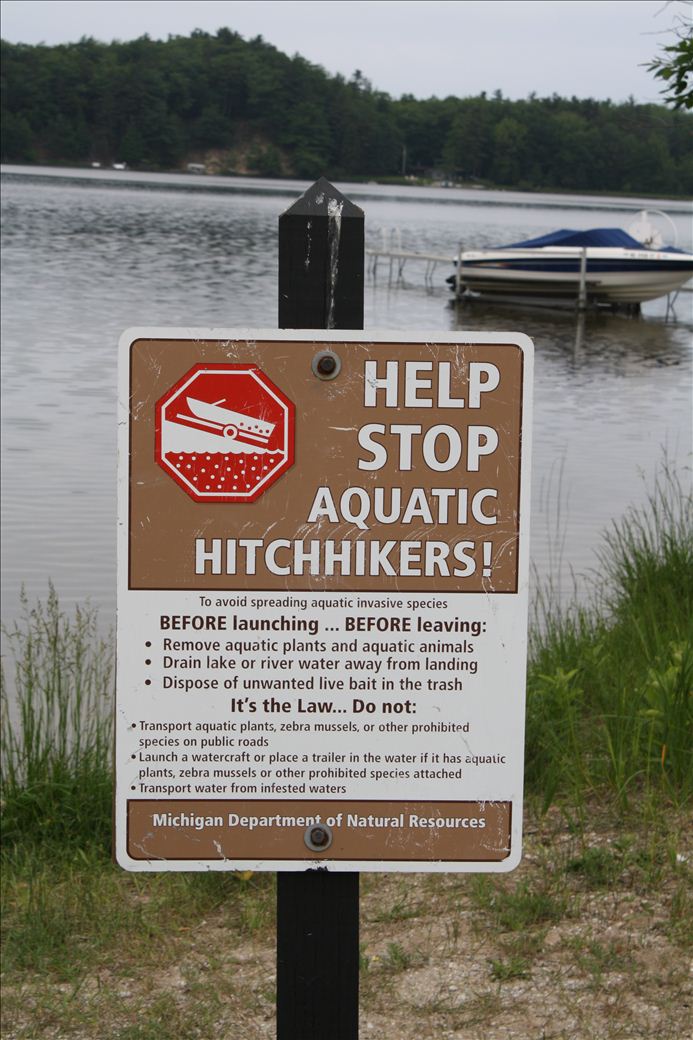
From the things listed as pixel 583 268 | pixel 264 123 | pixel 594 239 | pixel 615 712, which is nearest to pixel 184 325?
pixel 615 712

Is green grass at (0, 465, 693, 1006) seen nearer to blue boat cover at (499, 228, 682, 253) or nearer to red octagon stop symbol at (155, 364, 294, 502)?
red octagon stop symbol at (155, 364, 294, 502)

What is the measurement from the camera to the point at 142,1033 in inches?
141

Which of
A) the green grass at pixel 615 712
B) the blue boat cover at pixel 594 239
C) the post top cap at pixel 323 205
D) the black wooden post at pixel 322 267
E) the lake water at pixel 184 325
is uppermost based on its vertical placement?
the post top cap at pixel 323 205

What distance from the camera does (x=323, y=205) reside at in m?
2.33

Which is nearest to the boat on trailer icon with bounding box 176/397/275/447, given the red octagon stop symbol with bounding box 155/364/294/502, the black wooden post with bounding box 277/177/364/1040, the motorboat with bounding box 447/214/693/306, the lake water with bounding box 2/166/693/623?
the red octagon stop symbol with bounding box 155/364/294/502

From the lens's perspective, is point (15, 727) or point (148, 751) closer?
point (148, 751)

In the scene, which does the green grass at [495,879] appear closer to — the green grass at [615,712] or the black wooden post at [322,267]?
the green grass at [615,712]

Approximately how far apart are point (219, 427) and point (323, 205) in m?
0.41

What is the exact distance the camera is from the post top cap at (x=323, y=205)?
7.63ft

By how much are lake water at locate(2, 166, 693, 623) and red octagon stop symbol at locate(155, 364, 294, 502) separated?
643cm

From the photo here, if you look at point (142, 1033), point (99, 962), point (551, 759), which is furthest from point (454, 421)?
point (551, 759)

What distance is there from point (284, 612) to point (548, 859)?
8.23 feet

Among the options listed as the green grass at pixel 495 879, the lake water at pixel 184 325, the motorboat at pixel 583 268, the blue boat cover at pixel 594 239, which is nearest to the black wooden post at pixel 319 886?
the green grass at pixel 495 879

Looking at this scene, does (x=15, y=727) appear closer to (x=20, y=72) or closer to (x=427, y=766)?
(x=427, y=766)
